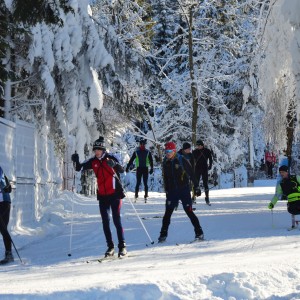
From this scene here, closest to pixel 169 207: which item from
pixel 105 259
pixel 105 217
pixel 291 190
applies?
pixel 105 217

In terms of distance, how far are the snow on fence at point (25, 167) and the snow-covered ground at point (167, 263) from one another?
1.70 feet

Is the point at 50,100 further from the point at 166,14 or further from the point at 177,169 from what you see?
the point at 166,14

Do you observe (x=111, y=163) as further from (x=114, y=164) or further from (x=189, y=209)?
(x=189, y=209)

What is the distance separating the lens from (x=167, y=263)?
866 centimetres

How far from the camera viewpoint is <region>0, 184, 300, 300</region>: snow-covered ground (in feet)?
21.8

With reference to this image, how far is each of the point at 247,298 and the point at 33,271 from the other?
3378 mm

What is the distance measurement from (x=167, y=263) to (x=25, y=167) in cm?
686

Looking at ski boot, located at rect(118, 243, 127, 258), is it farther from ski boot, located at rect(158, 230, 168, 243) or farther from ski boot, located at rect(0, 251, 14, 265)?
ski boot, located at rect(0, 251, 14, 265)

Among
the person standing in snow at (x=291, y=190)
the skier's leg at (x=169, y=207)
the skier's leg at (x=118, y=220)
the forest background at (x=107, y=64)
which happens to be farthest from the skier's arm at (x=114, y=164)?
the person standing in snow at (x=291, y=190)

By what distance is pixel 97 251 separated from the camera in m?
10.6

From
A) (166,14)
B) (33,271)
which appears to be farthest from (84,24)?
(166,14)

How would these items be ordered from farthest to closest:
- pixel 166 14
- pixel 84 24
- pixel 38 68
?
pixel 166 14 → pixel 84 24 → pixel 38 68

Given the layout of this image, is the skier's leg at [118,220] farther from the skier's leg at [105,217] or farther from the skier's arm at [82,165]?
the skier's arm at [82,165]

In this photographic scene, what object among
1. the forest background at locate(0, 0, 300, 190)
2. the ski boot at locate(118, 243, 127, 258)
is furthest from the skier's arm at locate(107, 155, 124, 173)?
the forest background at locate(0, 0, 300, 190)
